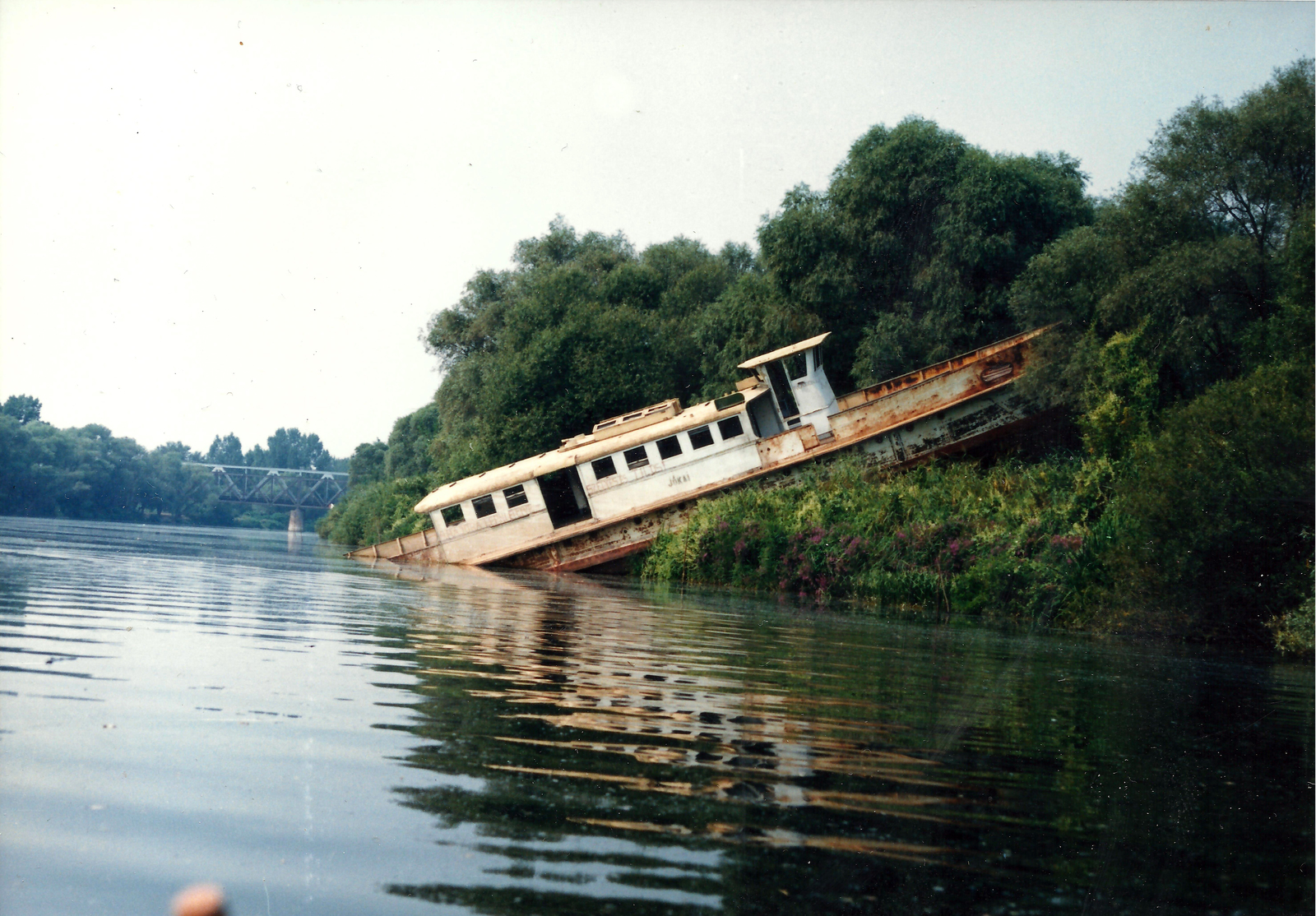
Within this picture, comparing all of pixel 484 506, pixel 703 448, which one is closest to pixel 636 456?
pixel 703 448

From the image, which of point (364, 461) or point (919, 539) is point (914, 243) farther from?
point (364, 461)

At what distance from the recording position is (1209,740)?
8.32m

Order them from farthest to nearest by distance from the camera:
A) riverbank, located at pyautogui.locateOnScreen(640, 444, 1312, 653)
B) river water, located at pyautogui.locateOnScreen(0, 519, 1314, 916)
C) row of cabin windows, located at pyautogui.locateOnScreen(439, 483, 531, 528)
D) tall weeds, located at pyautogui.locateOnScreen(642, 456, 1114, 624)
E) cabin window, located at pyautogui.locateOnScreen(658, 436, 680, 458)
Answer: row of cabin windows, located at pyautogui.locateOnScreen(439, 483, 531, 528) → cabin window, located at pyautogui.locateOnScreen(658, 436, 680, 458) → tall weeds, located at pyautogui.locateOnScreen(642, 456, 1114, 624) → riverbank, located at pyautogui.locateOnScreen(640, 444, 1312, 653) → river water, located at pyautogui.locateOnScreen(0, 519, 1314, 916)

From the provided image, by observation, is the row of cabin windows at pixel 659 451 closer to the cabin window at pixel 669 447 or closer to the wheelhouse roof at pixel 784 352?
the cabin window at pixel 669 447

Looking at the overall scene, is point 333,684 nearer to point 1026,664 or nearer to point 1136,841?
point 1136,841

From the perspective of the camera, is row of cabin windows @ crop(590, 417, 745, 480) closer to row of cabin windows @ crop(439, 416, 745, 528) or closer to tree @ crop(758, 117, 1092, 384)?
row of cabin windows @ crop(439, 416, 745, 528)

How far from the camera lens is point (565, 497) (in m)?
35.2

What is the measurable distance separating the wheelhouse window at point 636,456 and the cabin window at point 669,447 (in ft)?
1.46

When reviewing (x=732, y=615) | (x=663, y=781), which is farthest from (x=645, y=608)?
(x=663, y=781)

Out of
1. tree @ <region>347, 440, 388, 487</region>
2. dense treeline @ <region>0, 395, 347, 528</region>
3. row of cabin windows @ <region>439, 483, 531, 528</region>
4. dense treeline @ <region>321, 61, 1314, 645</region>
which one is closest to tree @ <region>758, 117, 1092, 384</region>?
dense treeline @ <region>321, 61, 1314, 645</region>

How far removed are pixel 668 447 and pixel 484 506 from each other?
6.16m

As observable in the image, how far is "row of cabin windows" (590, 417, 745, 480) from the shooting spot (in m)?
31.5

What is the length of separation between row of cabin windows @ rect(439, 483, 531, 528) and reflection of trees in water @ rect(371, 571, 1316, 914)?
21890 millimetres

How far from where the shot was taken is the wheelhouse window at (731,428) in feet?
103
